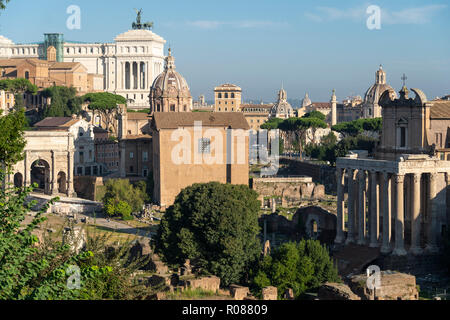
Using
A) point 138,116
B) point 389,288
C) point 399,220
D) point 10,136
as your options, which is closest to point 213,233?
point 399,220

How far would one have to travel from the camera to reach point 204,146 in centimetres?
5709

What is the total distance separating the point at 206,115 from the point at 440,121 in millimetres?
25033

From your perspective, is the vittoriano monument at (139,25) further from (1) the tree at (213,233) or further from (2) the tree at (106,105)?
(1) the tree at (213,233)

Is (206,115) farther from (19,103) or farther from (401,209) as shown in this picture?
(19,103)

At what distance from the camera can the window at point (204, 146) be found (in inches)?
2242

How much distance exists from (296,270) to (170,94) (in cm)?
4780

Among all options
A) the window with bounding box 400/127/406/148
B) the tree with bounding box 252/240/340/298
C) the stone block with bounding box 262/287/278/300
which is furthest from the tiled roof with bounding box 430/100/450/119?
the stone block with bounding box 262/287/278/300

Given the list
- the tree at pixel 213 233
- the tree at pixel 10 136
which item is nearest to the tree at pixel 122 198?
the tree at pixel 213 233

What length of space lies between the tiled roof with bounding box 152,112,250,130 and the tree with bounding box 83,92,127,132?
1220 inches

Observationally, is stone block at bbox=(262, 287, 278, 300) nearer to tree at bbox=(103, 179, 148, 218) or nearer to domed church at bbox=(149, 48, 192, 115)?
tree at bbox=(103, 179, 148, 218)

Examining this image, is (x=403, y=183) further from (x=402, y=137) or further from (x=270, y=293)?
(x=270, y=293)

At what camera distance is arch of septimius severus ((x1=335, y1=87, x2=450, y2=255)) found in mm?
33812
